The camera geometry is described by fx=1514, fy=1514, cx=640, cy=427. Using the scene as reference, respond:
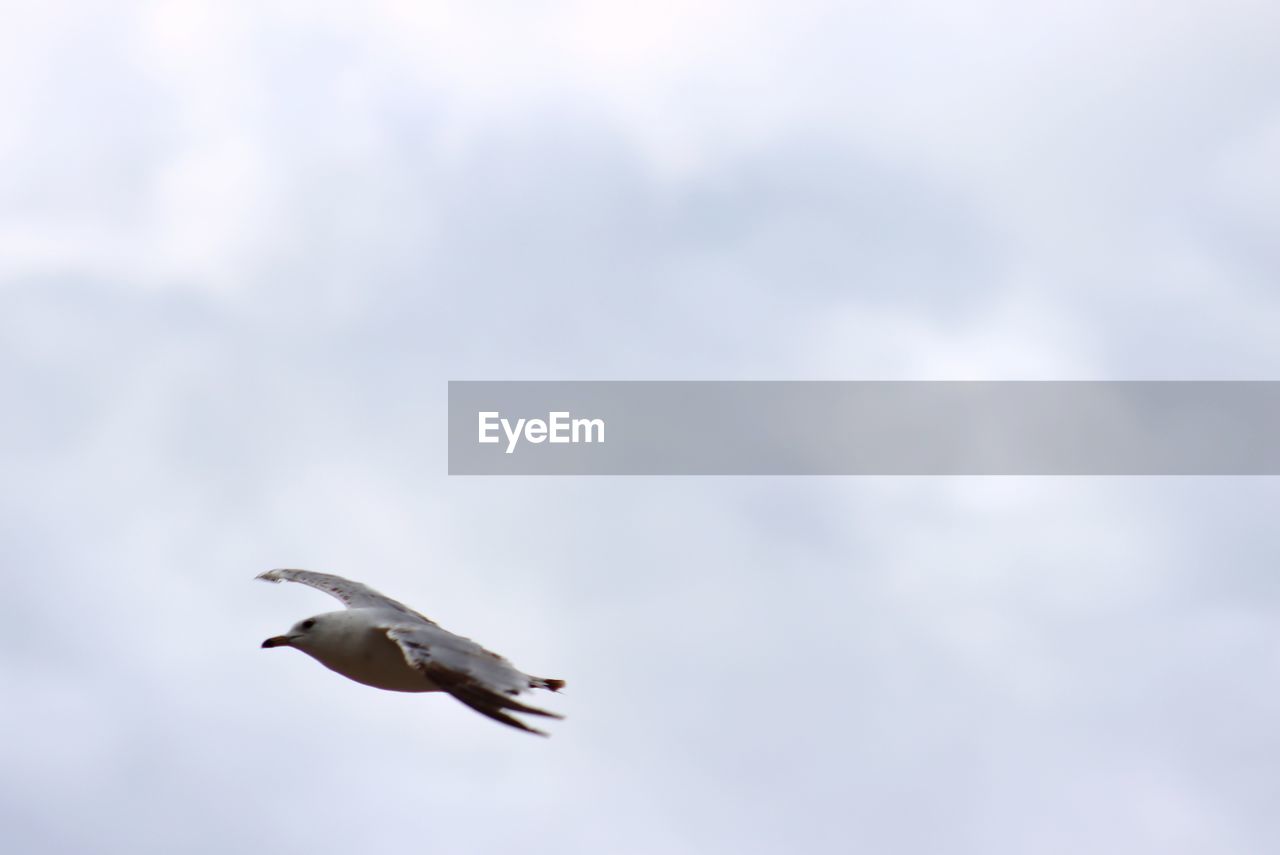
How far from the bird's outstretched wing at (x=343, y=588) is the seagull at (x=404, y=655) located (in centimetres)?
1

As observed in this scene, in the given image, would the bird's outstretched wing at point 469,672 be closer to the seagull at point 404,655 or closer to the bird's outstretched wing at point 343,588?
the seagull at point 404,655

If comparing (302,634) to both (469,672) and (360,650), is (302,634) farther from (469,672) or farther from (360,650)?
(469,672)


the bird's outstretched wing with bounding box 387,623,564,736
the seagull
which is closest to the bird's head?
the seagull

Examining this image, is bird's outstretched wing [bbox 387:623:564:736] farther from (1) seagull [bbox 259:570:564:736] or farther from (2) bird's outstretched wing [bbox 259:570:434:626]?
(2) bird's outstretched wing [bbox 259:570:434:626]

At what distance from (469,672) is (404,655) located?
107 cm

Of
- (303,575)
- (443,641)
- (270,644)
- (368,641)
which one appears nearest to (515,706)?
(443,641)

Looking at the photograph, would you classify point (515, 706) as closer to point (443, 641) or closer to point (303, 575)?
point (443, 641)

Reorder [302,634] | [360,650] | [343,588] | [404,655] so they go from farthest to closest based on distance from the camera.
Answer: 1. [343,588]
2. [302,634]
3. [360,650]
4. [404,655]

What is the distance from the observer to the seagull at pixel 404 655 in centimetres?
1088

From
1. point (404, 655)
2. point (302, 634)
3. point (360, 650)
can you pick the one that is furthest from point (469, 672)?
point (302, 634)

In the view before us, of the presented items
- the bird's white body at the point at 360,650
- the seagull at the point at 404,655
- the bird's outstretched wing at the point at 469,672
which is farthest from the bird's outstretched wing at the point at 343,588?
the bird's outstretched wing at the point at 469,672

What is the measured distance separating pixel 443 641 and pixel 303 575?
5246mm

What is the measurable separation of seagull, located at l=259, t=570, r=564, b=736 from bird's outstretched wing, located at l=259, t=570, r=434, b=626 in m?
0.01

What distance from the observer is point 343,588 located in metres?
16.1
